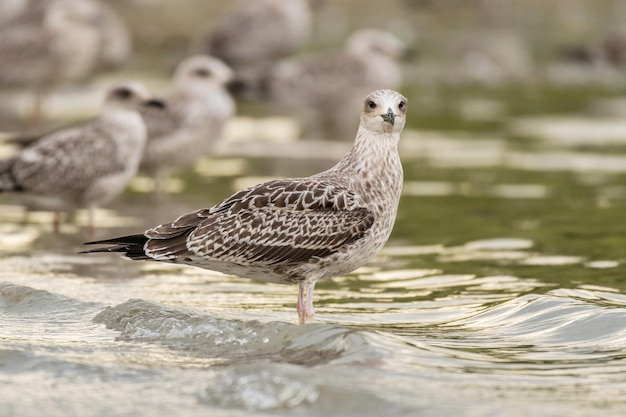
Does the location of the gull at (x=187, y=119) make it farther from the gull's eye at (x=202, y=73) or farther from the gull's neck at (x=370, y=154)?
the gull's neck at (x=370, y=154)

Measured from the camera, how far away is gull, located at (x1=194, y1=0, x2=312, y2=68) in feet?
72.7

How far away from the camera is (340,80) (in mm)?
19500

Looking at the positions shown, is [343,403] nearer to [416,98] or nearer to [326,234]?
[326,234]

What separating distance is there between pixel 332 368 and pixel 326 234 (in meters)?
1.26

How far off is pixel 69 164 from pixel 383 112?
161 inches

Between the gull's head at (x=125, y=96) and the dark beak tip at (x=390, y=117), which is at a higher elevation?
the gull's head at (x=125, y=96)

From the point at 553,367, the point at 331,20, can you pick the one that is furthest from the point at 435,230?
the point at 331,20

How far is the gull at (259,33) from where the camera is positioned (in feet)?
72.7

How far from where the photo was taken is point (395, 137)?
8391mm

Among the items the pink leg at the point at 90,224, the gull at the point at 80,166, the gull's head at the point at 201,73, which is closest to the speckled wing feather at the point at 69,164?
the gull at the point at 80,166

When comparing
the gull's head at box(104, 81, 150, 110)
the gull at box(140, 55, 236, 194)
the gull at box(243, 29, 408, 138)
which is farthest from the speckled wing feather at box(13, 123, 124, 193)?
the gull at box(243, 29, 408, 138)

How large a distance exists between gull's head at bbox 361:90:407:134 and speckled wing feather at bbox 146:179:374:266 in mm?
523

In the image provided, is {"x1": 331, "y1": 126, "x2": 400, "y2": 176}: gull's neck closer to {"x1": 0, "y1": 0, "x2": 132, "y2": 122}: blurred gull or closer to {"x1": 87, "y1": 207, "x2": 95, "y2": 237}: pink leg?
{"x1": 87, "y1": 207, "x2": 95, "y2": 237}: pink leg

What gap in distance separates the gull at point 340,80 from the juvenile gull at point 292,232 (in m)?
10.7
